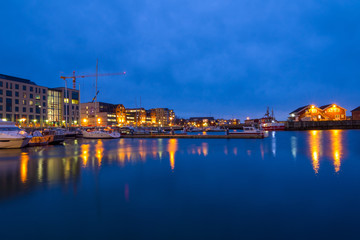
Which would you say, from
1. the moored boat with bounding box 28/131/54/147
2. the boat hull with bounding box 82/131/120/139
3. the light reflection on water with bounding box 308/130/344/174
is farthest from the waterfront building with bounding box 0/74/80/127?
the light reflection on water with bounding box 308/130/344/174

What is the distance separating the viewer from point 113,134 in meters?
65.9

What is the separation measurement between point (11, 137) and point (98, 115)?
14567cm

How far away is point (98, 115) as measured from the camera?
574 ft

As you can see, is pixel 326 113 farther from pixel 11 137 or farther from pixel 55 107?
pixel 55 107

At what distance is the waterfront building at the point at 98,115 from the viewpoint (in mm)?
165625

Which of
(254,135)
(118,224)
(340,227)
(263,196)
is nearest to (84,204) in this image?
(118,224)

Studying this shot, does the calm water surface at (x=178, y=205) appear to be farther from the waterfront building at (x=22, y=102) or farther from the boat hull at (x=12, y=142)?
→ the waterfront building at (x=22, y=102)

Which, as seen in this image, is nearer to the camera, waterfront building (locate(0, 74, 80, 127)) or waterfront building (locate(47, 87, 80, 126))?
waterfront building (locate(0, 74, 80, 127))

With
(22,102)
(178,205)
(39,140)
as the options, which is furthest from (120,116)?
(178,205)

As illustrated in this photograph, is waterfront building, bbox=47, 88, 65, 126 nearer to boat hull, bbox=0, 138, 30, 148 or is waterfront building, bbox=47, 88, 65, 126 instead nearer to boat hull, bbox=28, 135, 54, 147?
boat hull, bbox=28, 135, 54, 147

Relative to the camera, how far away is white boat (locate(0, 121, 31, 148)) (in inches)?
1346

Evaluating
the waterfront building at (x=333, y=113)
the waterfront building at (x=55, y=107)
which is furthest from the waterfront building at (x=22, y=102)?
the waterfront building at (x=333, y=113)

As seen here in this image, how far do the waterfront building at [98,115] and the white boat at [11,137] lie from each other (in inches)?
5002

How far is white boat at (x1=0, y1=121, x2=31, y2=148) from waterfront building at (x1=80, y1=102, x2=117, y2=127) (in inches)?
5002
